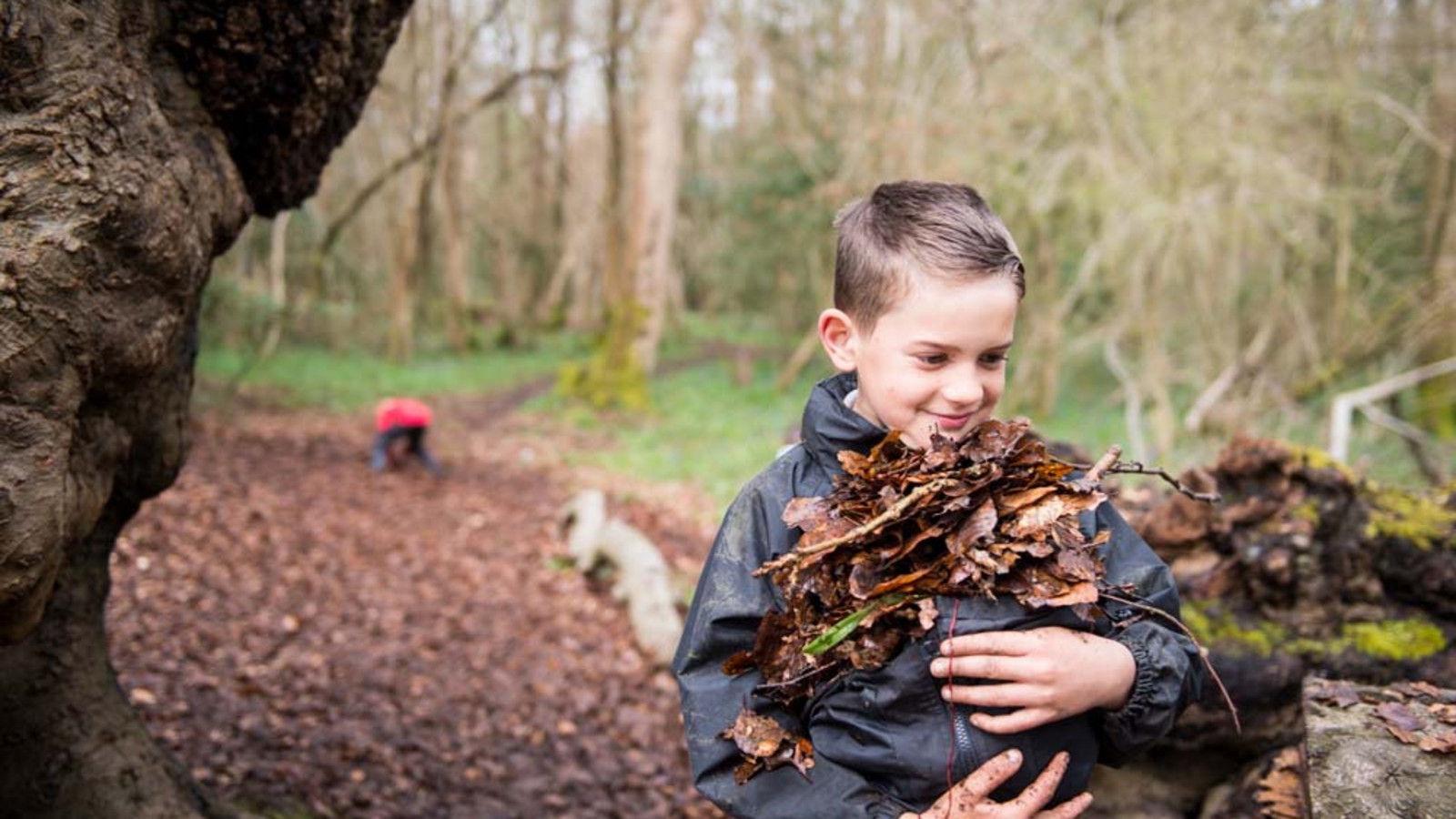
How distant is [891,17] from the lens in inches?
615

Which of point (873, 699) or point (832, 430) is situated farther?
point (832, 430)

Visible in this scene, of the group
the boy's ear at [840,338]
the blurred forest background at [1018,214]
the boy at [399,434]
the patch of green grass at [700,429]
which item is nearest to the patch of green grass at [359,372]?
the blurred forest background at [1018,214]

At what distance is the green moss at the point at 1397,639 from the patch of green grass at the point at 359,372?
35.3ft

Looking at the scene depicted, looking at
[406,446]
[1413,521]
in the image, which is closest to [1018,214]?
[406,446]

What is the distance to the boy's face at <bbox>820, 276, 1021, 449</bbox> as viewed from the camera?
1.83 m

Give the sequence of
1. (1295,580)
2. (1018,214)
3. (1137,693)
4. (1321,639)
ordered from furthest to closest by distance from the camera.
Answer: (1018,214), (1295,580), (1321,639), (1137,693)

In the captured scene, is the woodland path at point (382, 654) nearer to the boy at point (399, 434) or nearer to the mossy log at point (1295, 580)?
the boy at point (399, 434)

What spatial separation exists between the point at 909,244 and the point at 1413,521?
2.53 metres

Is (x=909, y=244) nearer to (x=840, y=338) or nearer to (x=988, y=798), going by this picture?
(x=840, y=338)

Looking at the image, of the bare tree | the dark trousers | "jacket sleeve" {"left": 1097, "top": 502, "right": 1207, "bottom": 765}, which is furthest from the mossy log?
the bare tree

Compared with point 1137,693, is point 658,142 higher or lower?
higher

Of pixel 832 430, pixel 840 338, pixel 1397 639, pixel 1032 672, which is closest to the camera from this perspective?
pixel 1032 672

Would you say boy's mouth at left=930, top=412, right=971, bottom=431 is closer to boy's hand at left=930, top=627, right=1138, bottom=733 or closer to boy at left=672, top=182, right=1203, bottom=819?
boy at left=672, top=182, right=1203, bottom=819

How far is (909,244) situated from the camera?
1885 millimetres
